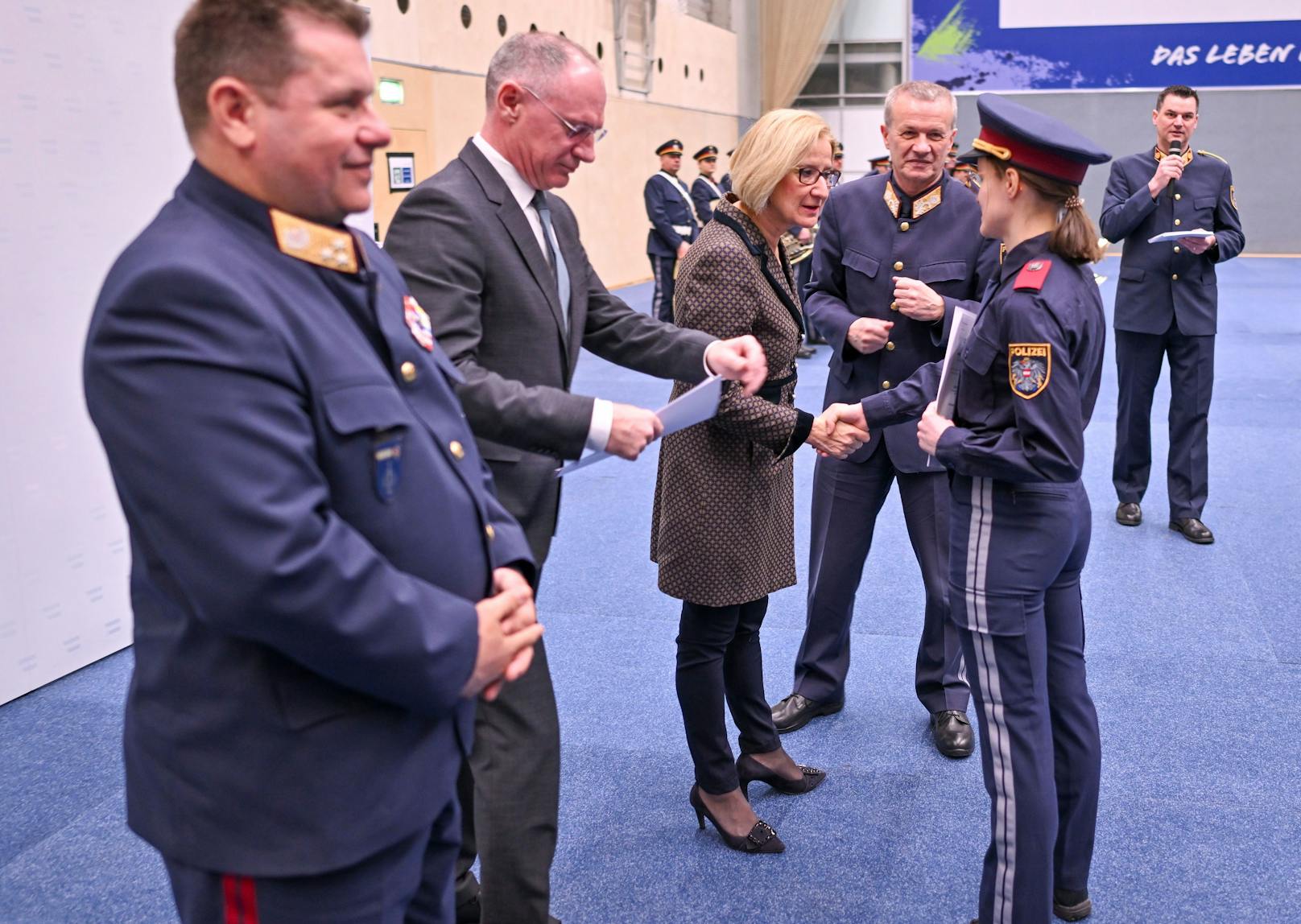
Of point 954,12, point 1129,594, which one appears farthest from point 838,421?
point 954,12

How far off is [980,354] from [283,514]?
137 cm

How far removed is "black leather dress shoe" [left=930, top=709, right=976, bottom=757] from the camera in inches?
115

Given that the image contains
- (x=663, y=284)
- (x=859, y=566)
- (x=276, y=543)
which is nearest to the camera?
(x=276, y=543)

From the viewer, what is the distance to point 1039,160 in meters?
1.93

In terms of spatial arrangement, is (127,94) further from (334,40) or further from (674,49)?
(674,49)

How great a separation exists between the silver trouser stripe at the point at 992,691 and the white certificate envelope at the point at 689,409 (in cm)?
51

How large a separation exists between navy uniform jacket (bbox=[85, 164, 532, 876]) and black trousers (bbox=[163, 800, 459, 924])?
33 mm

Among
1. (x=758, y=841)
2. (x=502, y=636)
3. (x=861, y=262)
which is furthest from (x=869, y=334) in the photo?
(x=502, y=636)

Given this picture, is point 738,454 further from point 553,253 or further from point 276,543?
point 276,543

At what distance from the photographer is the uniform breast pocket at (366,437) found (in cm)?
111

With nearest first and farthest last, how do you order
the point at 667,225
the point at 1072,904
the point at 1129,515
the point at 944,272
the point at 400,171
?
1. the point at 1072,904
2. the point at 944,272
3. the point at 1129,515
4. the point at 400,171
5. the point at 667,225

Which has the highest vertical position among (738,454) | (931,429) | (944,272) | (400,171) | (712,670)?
(400,171)

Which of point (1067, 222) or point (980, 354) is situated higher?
point (1067, 222)

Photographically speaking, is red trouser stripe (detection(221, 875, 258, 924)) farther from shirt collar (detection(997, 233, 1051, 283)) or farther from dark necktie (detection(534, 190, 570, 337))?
shirt collar (detection(997, 233, 1051, 283))
